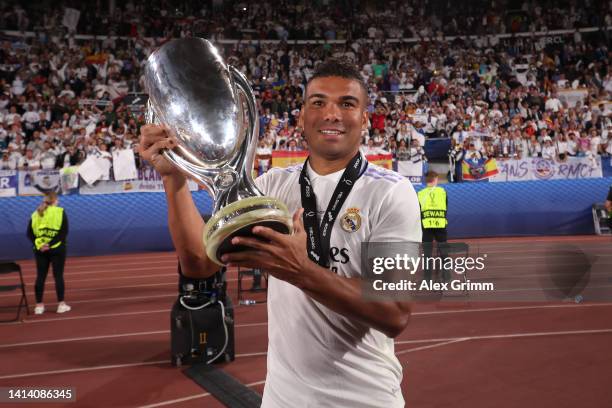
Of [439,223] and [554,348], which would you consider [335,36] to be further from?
[554,348]

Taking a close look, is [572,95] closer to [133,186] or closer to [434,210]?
[434,210]

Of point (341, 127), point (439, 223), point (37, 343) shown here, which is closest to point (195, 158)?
point (341, 127)

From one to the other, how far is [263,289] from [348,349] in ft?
24.6

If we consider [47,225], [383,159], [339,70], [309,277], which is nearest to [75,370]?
[47,225]

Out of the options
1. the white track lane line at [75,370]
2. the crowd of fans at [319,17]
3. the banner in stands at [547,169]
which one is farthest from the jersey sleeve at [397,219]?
the crowd of fans at [319,17]

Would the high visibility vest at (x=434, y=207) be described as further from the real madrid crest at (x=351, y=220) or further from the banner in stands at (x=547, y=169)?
the real madrid crest at (x=351, y=220)

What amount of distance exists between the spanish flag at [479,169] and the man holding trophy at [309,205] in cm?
1346

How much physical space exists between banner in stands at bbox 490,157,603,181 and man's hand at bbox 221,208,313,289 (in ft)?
46.9

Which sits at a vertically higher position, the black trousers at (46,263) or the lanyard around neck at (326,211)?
the lanyard around neck at (326,211)

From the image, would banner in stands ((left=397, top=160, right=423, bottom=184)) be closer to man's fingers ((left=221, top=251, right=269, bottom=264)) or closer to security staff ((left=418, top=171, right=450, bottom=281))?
security staff ((left=418, top=171, right=450, bottom=281))

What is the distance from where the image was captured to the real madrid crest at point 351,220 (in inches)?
61.1

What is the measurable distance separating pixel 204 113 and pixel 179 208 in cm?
27

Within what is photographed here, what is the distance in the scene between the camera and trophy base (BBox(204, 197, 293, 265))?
38.2 inches

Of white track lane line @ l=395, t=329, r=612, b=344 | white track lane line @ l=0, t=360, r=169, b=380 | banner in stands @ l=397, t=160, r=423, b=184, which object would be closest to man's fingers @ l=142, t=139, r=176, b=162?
white track lane line @ l=0, t=360, r=169, b=380
